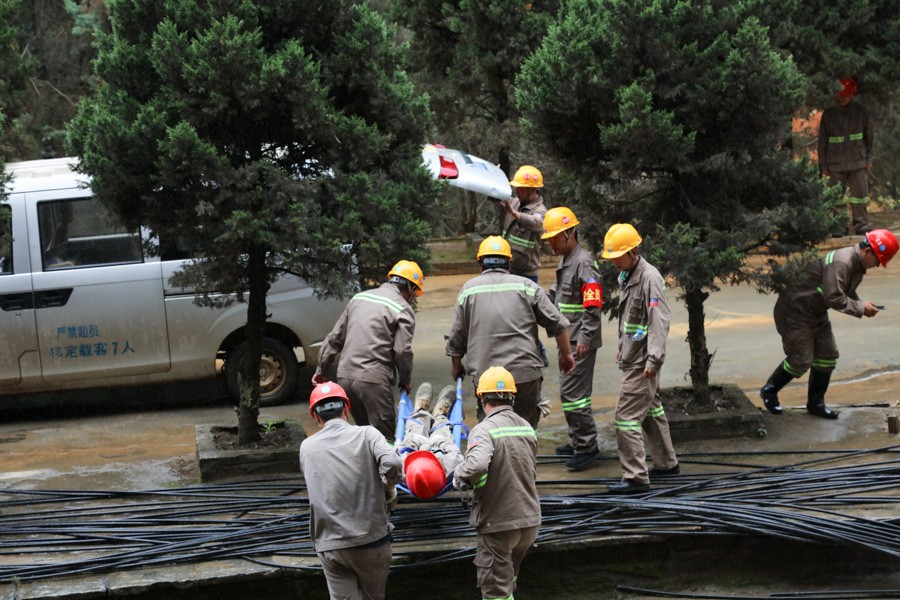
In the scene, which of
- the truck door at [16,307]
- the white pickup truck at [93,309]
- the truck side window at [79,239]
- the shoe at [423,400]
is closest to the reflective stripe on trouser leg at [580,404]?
the shoe at [423,400]

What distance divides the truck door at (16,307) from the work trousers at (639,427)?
557cm

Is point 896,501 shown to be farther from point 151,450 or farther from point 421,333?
point 421,333

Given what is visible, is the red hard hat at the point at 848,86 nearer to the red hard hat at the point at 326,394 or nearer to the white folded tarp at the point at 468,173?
the white folded tarp at the point at 468,173

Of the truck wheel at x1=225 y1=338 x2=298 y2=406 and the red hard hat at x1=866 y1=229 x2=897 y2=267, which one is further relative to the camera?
the truck wheel at x1=225 y1=338 x2=298 y2=406

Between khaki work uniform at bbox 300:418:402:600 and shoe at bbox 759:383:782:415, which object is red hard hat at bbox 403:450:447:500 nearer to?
khaki work uniform at bbox 300:418:402:600

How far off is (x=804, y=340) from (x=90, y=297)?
6291 millimetres

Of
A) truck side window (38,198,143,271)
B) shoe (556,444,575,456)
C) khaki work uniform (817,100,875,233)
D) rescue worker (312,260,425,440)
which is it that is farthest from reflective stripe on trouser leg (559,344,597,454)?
khaki work uniform (817,100,875,233)

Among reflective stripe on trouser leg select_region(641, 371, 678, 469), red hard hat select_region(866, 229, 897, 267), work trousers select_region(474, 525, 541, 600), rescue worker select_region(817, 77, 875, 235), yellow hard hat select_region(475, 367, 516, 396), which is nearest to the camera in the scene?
work trousers select_region(474, 525, 541, 600)

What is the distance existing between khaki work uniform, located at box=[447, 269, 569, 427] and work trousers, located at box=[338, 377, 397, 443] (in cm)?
62

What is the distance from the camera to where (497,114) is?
619 inches

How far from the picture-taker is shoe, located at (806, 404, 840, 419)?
897 cm

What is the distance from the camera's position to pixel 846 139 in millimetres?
14016

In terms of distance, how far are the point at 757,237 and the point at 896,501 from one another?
2.24 metres

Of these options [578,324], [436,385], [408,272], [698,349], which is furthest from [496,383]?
[436,385]
